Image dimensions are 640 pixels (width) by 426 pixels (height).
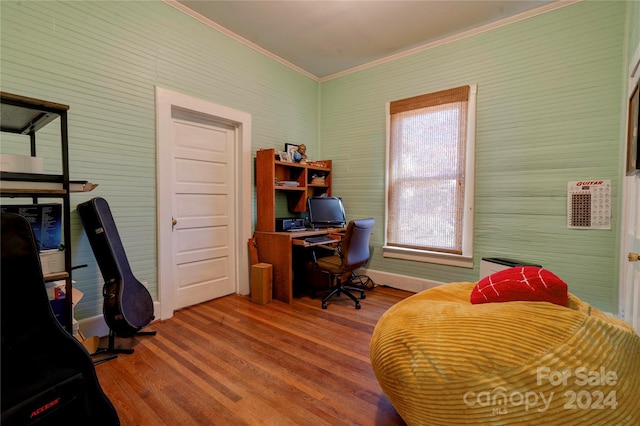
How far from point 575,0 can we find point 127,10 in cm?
393

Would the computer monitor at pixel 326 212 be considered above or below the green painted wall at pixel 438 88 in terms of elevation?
below

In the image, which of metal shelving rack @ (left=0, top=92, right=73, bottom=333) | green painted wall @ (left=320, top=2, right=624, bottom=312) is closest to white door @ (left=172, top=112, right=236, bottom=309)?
metal shelving rack @ (left=0, top=92, right=73, bottom=333)

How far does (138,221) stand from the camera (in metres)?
2.55

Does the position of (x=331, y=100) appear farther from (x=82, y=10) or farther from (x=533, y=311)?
(x=533, y=311)

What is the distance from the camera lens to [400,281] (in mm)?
3670

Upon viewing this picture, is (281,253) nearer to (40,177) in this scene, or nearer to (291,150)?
(291,150)

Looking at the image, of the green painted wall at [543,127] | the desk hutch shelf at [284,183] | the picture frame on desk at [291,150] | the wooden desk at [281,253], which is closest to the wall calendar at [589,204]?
the green painted wall at [543,127]

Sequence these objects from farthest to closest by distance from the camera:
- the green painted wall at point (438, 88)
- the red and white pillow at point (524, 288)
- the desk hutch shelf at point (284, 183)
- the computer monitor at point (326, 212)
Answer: the computer monitor at point (326, 212), the desk hutch shelf at point (284, 183), the green painted wall at point (438, 88), the red and white pillow at point (524, 288)

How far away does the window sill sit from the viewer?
126 inches

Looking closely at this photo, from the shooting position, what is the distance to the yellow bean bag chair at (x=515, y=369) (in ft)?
3.08

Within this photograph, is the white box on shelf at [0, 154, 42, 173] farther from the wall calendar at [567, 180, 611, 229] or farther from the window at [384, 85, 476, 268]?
the wall calendar at [567, 180, 611, 229]

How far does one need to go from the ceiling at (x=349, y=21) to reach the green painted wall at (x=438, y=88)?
0.51 ft

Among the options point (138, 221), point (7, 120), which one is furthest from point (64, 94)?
point (138, 221)

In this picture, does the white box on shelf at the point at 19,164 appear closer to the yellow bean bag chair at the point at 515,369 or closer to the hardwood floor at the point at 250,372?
the hardwood floor at the point at 250,372
